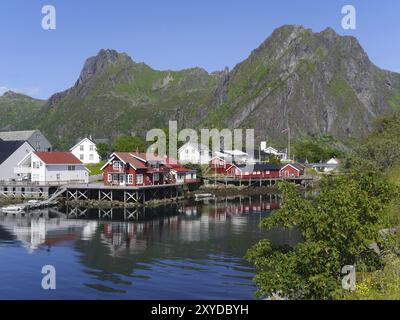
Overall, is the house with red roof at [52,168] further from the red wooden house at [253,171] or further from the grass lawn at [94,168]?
the red wooden house at [253,171]

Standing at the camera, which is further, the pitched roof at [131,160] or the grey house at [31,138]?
the grey house at [31,138]

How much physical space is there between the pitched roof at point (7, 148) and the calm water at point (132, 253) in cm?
2446

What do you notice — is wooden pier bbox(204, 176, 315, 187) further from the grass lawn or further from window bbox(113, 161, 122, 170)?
window bbox(113, 161, 122, 170)

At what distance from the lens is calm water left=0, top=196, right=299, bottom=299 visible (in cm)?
2630

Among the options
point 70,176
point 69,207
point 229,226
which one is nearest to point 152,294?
point 229,226

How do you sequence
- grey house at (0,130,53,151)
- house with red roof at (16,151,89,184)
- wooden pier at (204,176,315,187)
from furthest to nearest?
1. grey house at (0,130,53,151)
2. wooden pier at (204,176,315,187)
3. house with red roof at (16,151,89,184)

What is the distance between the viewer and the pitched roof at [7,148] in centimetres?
7981

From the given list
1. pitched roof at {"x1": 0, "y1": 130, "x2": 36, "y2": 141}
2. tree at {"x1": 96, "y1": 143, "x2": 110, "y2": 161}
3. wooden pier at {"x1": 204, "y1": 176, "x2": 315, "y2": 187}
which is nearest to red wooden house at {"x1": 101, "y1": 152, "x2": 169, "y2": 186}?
wooden pier at {"x1": 204, "y1": 176, "x2": 315, "y2": 187}

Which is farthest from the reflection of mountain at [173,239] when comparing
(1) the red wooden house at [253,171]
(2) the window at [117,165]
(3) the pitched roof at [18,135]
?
(3) the pitched roof at [18,135]

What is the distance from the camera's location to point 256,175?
319 ft

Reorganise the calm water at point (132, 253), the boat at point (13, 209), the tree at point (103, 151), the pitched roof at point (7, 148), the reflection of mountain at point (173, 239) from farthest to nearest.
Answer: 1. the tree at point (103, 151)
2. the pitched roof at point (7, 148)
3. the boat at point (13, 209)
4. the reflection of mountain at point (173, 239)
5. the calm water at point (132, 253)

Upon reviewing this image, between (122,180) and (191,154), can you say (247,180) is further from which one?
(122,180)

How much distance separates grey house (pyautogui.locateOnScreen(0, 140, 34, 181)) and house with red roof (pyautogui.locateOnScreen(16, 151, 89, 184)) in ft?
18.1

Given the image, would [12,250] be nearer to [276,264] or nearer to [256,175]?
[276,264]
